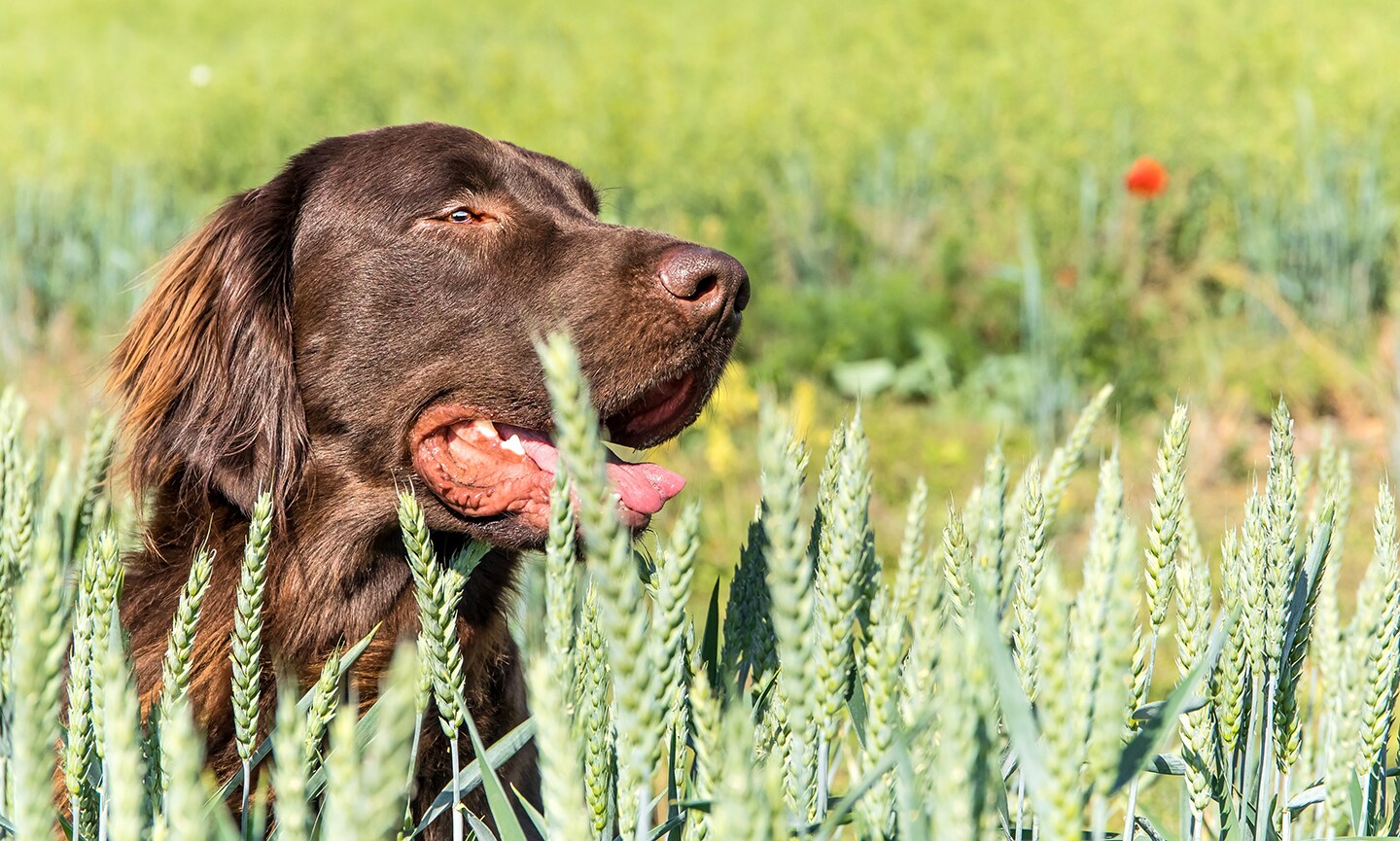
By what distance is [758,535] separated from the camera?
1371mm

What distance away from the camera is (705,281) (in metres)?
2.46

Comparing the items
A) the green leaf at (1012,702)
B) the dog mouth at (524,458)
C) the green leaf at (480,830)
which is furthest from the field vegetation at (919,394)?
the dog mouth at (524,458)

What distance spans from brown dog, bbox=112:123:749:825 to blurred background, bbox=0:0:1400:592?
172 cm

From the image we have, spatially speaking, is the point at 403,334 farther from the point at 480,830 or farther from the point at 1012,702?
the point at 1012,702

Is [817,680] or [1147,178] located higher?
[1147,178]

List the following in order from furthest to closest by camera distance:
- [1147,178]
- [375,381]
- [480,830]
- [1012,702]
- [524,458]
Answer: [1147,178]
[375,381]
[524,458]
[480,830]
[1012,702]

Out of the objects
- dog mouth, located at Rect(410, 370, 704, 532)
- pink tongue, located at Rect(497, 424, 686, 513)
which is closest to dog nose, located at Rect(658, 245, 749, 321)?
dog mouth, located at Rect(410, 370, 704, 532)

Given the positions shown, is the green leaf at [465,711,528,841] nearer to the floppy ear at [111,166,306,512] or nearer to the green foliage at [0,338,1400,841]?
the green foliage at [0,338,1400,841]

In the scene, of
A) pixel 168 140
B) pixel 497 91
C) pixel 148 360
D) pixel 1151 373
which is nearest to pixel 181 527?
pixel 148 360

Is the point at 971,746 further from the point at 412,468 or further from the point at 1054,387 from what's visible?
the point at 1054,387

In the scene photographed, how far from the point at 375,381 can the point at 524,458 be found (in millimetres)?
345

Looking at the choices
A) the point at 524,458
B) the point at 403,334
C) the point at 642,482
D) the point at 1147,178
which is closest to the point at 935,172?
the point at 1147,178

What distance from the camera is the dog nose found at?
245cm

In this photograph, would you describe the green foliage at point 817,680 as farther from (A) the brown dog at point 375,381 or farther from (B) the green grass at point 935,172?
(B) the green grass at point 935,172
